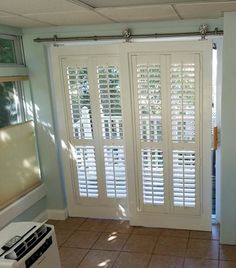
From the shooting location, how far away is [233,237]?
10.3ft

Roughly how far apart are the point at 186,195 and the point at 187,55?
1376mm

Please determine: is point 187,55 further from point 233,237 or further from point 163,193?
point 233,237

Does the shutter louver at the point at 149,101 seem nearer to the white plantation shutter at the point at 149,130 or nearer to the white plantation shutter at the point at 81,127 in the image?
the white plantation shutter at the point at 149,130

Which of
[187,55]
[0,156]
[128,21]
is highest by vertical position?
[128,21]

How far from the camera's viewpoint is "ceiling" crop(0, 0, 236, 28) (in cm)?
219

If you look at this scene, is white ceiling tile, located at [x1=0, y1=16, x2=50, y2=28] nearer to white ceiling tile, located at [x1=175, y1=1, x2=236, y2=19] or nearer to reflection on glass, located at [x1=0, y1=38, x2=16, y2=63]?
reflection on glass, located at [x1=0, y1=38, x2=16, y2=63]

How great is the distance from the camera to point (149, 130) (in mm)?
3330

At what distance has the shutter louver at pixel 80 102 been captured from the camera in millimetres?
3451

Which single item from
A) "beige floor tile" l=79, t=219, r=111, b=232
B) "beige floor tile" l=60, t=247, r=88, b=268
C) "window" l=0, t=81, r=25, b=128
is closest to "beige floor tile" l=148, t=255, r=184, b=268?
"beige floor tile" l=60, t=247, r=88, b=268

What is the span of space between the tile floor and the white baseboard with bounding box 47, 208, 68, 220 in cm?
14

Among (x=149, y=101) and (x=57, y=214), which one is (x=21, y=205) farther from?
(x=149, y=101)

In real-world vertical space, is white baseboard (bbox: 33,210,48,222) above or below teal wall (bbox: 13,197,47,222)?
below

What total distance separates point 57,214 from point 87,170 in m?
0.67

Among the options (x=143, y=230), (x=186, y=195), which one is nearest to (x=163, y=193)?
(x=186, y=195)
